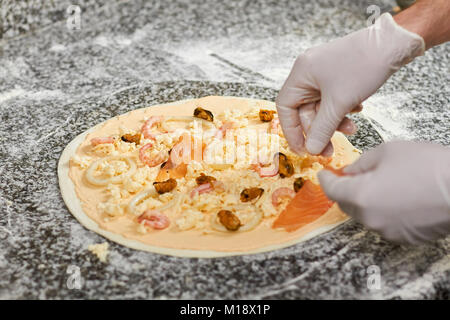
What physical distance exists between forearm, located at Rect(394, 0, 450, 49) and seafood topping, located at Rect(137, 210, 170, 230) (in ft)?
3.74

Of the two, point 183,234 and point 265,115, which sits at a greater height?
point 265,115

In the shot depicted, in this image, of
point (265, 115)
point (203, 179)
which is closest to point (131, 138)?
point (203, 179)

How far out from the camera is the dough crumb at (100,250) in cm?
182

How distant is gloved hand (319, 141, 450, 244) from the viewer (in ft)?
5.31

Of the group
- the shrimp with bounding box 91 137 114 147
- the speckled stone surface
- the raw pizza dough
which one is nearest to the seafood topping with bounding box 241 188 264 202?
the raw pizza dough

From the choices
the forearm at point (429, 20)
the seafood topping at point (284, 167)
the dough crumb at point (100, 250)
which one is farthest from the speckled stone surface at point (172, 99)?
the forearm at point (429, 20)

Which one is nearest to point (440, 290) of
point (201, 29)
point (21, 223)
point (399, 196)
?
point (399, 196)

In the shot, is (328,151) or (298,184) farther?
(328,151)

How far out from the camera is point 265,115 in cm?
244

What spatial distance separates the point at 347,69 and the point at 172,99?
1.08 m

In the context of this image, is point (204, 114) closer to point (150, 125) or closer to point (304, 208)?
point (150, 125)

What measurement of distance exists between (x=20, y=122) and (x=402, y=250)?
1.82 meters

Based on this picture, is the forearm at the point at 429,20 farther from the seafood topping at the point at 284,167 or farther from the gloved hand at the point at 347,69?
the seafood topping at the point at 284,167

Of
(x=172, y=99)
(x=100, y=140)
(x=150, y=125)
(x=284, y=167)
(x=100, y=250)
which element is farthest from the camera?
(x=172, y=99)
